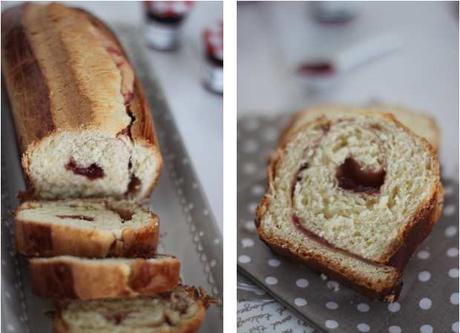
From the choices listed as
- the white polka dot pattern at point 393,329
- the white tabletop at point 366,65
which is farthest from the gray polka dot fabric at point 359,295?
the white tabletop at point 366,65

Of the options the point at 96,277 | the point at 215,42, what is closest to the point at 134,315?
the point at 96,277

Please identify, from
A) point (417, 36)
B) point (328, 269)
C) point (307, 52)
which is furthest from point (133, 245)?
point (417, 36)

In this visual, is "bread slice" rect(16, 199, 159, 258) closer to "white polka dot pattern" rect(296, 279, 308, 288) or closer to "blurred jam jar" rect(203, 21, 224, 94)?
"white polka dot pattern" rect(296, 279, 308, 288)

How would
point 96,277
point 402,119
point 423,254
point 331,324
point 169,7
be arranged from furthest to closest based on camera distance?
point 169,7 < point 402,119 < point 423,254 < point 331,324 < point 96,277

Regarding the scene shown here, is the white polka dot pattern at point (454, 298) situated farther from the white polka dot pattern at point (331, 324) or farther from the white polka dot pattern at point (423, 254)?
the white polka dot pattern at point (331, 324)

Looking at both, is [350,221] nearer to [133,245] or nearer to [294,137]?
[294,137]

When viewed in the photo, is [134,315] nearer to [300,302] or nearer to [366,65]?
[300,302]
